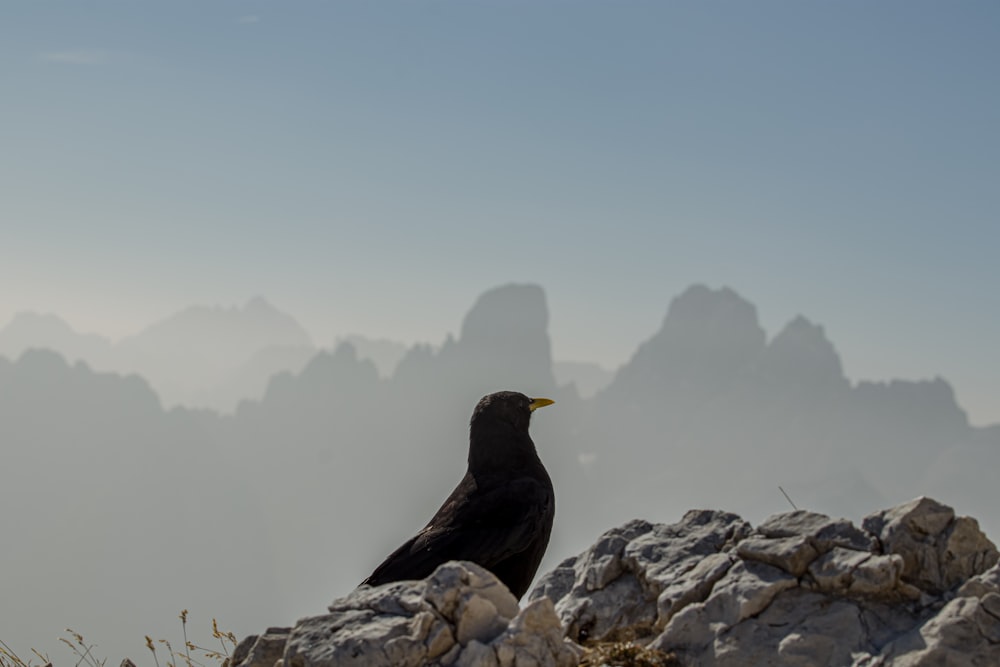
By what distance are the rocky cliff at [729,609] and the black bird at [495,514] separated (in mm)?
684

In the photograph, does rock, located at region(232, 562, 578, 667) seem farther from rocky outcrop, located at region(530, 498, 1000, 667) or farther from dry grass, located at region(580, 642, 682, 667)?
rocky outcrop, located at region(530, 498, 1000, 667)

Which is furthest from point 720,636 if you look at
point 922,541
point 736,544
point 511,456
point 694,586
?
point 511,456

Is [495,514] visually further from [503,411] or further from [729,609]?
[729,609]

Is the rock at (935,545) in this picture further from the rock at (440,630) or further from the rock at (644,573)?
the rock at (440,630)

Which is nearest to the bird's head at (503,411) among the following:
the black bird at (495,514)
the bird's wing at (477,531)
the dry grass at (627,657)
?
the black bird at (495,514)

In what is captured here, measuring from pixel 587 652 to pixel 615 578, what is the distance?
167 centimetres

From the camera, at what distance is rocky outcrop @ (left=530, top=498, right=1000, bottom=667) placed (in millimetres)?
6668

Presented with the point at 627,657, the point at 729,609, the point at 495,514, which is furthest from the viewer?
the point at 495,514

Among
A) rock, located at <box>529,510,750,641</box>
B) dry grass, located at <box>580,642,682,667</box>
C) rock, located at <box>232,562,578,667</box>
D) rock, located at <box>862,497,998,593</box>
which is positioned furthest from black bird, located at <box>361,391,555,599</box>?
rock, located at <box>862,497,998,593</box>

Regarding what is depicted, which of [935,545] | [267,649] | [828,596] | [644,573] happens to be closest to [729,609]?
[828,596]

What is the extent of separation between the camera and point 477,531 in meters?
8.89

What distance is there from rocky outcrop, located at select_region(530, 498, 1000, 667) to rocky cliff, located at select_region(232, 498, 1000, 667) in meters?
0.01

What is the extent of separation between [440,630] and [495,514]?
9.54 feet

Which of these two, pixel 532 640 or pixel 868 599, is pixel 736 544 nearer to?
pixel 868 599
